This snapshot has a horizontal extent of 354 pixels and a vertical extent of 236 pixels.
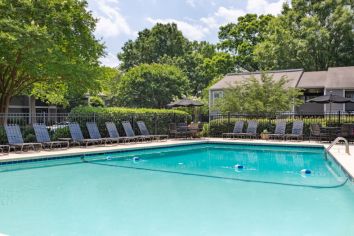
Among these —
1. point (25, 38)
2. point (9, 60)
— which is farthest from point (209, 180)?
point (9, 60)

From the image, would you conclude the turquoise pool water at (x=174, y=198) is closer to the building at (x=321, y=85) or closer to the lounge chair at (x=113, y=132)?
the lounge chair at (x=113, y=132)

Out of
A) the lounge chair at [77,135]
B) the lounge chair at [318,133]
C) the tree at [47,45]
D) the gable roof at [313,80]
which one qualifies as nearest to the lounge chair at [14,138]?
the lounge chair at [77,135]

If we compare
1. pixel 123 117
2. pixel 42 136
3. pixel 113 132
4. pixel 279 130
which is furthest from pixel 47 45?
pixel 279 130

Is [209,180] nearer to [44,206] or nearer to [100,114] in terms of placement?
[44,206]

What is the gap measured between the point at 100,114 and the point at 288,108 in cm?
1168

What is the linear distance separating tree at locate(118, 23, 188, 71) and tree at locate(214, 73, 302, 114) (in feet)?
113

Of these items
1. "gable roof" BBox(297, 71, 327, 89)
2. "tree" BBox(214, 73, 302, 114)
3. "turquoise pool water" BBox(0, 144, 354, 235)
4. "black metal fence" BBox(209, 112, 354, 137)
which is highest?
"gable roof" BBox(297, 71, 327, 89)

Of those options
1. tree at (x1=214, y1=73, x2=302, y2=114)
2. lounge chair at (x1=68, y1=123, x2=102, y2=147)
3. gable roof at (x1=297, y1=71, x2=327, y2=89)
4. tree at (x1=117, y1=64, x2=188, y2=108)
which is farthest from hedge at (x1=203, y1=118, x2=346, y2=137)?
tree at (x1=117, y1=64, x2=188, y2=108)

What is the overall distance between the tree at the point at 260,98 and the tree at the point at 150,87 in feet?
56.4

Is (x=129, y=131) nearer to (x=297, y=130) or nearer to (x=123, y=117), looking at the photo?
(x=123, y=117)

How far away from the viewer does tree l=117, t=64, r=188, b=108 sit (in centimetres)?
3972

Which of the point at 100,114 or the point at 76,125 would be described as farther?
the point at 100,114

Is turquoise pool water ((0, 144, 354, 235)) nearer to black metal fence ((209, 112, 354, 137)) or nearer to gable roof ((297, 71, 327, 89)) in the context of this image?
black metal fence ((209, 112, 354, 137))

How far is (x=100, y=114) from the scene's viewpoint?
17734 mm
